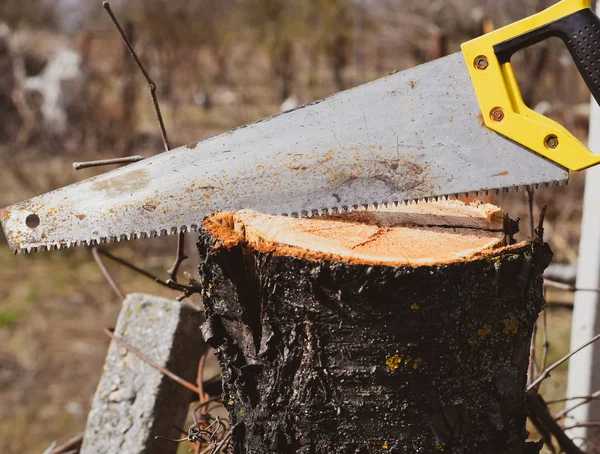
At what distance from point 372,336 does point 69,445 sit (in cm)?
158

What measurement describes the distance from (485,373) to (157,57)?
1316 centimetres

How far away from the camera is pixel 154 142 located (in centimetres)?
1057

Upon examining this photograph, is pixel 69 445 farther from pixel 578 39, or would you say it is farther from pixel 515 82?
pixel 578 39

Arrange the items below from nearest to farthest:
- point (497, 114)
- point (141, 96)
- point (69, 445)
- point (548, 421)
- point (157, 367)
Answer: point (497, 114), point (548, 421), point (157, 367), point (69, 445), point (141, 96)

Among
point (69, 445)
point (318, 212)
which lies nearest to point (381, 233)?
point (318, 212)

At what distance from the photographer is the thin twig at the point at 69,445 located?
2498mm

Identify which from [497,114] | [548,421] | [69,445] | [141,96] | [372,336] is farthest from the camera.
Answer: [141,96]

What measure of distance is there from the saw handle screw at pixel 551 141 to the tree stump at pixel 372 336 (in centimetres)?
39

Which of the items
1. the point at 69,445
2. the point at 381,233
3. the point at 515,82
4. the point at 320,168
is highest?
the point at 515,82

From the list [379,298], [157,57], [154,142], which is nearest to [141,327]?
[379,298]

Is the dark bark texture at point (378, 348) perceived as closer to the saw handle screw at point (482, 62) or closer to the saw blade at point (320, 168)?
the saw blade at point (320, 168)

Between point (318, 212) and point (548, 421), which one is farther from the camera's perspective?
point (548, 421)

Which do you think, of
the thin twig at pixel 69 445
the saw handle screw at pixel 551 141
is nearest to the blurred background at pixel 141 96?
the thin twig at pixel 69 445

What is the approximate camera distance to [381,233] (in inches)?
72.0
